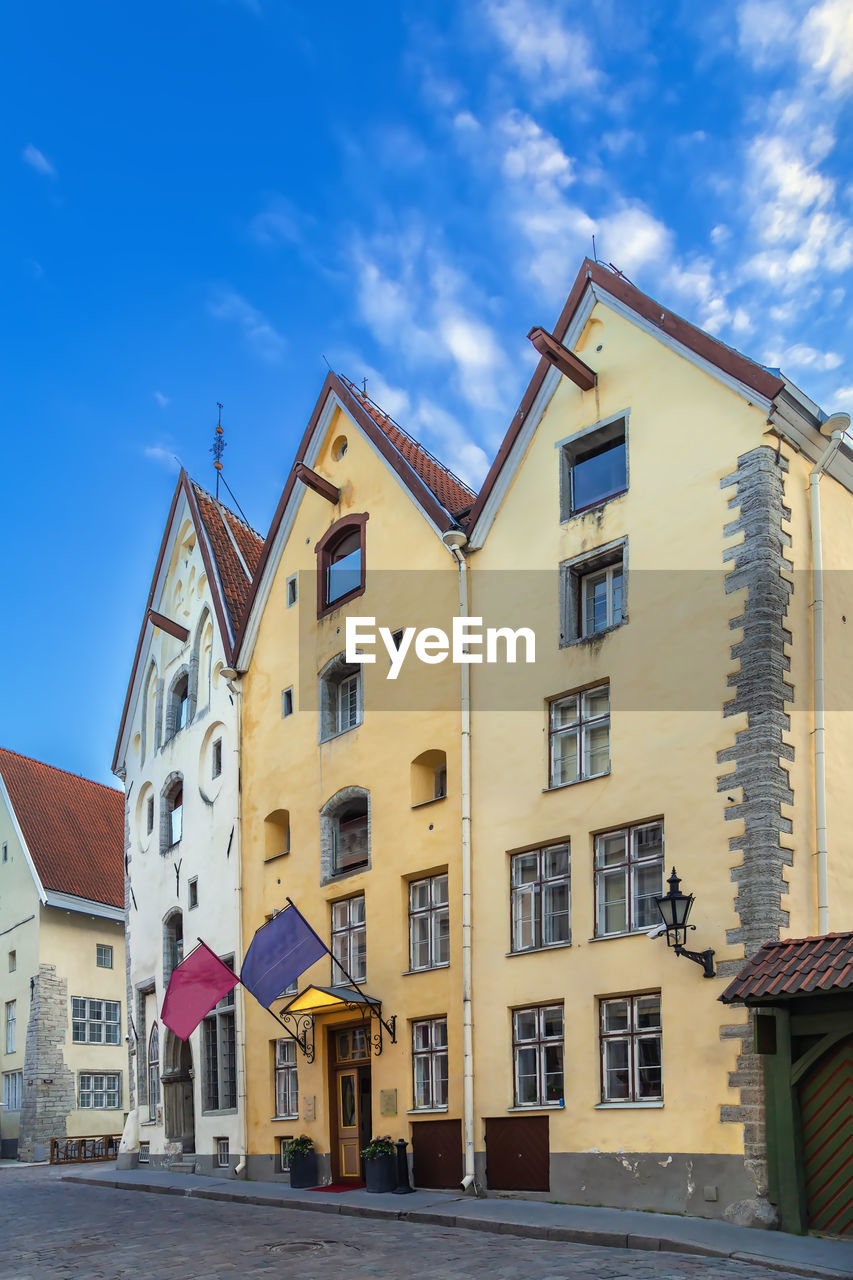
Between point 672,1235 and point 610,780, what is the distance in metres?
6.07

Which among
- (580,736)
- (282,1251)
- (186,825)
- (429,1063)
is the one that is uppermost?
(580,736)

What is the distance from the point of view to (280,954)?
21484 mm

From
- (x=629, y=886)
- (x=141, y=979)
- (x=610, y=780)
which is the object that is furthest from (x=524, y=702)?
(x=141, y=979)

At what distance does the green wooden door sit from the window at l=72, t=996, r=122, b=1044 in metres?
29.0

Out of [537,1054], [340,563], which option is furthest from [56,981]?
[537,1054]

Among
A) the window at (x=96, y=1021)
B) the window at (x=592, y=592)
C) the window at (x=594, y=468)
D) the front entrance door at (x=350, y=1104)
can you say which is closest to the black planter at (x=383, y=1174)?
the front entrance door at (x=350, y=1104)

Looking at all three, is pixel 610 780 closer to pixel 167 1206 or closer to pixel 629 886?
pixel 629 886

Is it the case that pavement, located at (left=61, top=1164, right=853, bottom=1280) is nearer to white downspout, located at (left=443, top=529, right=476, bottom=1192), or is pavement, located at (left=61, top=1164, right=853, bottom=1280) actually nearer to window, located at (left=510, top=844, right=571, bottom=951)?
white downspout, located at (left=443, top=529, right=476, bottom=1192)

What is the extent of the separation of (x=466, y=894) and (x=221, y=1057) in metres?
9.23

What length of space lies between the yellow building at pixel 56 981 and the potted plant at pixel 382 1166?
66.1 ft

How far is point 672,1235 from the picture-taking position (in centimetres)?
1374

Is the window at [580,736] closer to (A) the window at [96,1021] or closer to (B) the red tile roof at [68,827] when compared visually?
(B) the red tile roof at [68,827]

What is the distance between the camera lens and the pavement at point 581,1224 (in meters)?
12.7

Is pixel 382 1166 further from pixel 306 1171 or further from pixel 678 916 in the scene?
pixel 678 916
